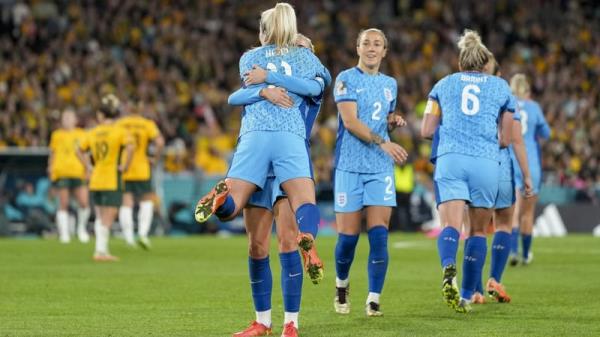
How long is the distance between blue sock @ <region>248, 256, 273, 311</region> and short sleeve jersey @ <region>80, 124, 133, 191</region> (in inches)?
375

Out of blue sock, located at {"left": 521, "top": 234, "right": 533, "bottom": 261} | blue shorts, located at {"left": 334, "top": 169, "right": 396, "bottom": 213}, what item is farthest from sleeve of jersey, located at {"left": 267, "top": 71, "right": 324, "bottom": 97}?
blue sock, located at {"left": 521, "top": 234, "right": 533, "bottom": 261}

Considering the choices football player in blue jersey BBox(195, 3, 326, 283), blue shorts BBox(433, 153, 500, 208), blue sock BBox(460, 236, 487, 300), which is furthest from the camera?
blue sock BBox(460, 236, 487, 300)

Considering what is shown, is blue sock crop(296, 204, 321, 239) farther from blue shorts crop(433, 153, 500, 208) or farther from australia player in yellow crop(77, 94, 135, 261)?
australia player in yellow crop(77, 94, 135, 261)

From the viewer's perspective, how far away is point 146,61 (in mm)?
32188

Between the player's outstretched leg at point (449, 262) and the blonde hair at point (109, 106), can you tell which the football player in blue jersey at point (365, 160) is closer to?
the player's outstretched leg at point (449, 262)

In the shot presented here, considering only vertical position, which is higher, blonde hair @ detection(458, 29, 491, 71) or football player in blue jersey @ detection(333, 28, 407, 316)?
blonde hair @ detection(458, 29, 491, 71)

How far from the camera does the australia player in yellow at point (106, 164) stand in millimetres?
17906

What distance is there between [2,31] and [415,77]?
11461 millimetres

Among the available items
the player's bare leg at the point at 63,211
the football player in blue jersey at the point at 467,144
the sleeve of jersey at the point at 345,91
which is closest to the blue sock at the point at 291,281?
the football player in blue jersey at the point at 467,144

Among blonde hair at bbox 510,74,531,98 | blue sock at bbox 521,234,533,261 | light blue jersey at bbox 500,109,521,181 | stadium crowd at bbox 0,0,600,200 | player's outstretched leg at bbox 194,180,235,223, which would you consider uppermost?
stadium crowd at bbox 0,0,600,200

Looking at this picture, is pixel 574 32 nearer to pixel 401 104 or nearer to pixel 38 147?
pixel 401 104

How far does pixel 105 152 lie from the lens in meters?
18.0

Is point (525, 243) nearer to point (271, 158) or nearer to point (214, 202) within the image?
point (271, 158)

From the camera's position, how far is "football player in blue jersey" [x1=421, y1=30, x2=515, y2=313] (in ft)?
33.5
